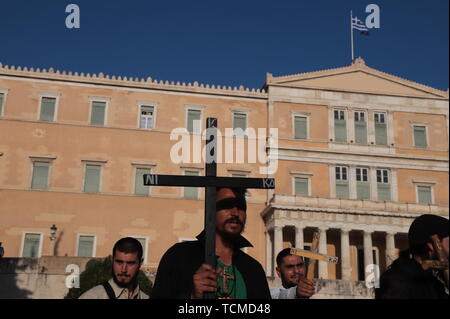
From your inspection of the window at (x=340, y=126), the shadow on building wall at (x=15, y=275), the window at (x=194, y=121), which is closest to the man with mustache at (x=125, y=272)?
the shadow on building wall at (x=15, y=275)

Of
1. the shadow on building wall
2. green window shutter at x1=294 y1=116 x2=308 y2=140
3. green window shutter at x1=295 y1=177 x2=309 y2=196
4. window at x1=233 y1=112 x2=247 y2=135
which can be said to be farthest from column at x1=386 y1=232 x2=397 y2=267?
the shadow on building wall

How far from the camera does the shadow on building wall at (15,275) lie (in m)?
19.5

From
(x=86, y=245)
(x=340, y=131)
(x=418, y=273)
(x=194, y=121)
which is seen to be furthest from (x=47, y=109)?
(x=418, y=273)

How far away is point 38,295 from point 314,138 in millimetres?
16679

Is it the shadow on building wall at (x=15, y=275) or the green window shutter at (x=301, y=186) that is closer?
the shadow on building wall at (x=15, y=275)

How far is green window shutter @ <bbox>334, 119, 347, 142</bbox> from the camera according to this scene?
97.3 feet

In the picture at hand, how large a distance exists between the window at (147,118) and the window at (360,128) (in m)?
11.4

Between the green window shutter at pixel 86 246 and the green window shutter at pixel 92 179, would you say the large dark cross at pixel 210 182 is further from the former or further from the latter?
the green window shutter at pixel 92 179

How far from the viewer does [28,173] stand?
87.9ft

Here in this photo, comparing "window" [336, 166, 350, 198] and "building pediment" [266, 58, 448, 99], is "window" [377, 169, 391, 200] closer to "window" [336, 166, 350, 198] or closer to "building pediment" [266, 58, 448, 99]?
"window" [336, 166, 350, 198]

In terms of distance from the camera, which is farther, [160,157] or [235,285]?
[160,157]

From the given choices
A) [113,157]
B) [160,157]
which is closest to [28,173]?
[113,157]

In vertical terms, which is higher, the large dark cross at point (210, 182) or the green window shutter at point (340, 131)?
the green window shutter at point (340, 131)
